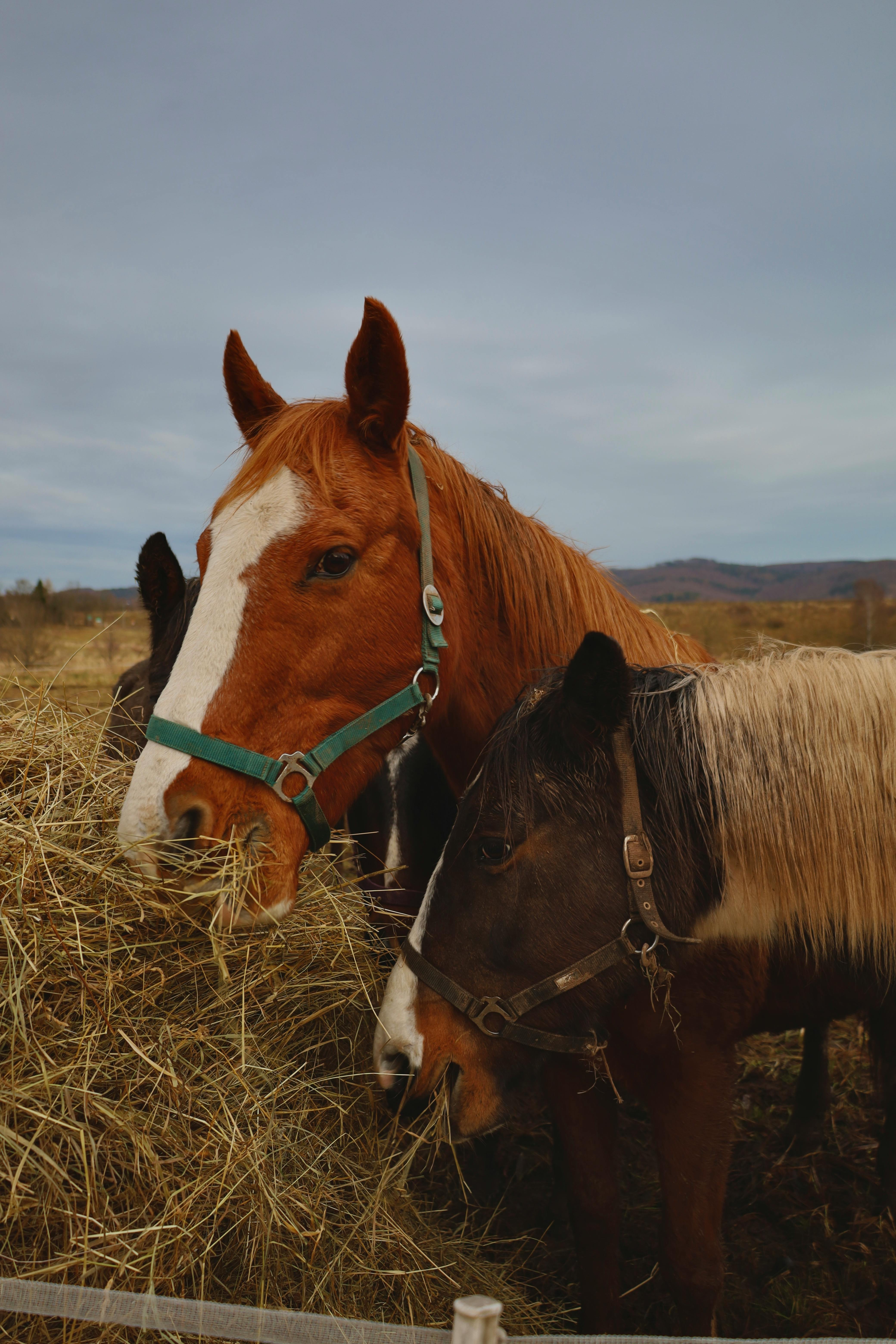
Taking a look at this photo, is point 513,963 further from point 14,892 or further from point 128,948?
point 14,892

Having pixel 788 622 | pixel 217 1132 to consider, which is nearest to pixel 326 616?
pixel 217 1132

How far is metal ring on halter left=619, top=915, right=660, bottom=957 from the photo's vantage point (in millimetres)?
1826

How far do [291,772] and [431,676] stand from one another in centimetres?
50

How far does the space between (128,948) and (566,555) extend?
1806 millimetres

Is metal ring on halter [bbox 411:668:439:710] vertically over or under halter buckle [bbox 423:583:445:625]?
under

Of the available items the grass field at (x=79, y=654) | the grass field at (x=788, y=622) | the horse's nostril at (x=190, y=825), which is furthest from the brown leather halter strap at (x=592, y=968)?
the grass field at (x=788, y=622)

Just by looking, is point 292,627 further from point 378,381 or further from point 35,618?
point 35,618

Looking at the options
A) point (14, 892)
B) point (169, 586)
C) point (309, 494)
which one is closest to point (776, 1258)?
point (14, 892)

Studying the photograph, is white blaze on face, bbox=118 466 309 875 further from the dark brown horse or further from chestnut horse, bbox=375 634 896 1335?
the dark brown horse

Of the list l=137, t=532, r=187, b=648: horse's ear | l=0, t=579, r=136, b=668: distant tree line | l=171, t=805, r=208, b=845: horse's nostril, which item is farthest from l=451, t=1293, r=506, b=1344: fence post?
l=0, t=579, r=136, b=668: distant tree line

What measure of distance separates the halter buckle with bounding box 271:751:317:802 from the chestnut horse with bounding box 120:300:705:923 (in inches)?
0.7

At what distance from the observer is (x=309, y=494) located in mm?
1930

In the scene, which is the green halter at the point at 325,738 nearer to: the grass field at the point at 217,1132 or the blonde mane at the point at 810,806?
the grass field at the point at 217,1132

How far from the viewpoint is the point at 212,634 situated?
1.77 meters
